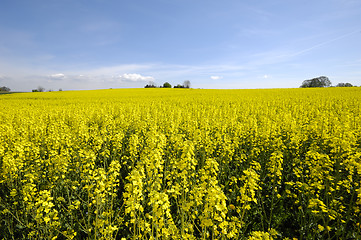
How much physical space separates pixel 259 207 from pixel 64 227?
489cm

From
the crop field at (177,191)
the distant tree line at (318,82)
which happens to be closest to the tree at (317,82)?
the distant tree line at (318,82)

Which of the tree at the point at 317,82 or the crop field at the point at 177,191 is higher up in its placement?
the tree at the point at 317,82

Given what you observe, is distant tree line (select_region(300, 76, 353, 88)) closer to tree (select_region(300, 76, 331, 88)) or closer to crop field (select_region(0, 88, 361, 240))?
tree (select_region(300, 76, 331, 88))

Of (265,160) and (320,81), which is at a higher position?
(320,81)

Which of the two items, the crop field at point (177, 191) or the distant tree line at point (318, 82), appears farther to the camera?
the distant tree line at point (318, 82)

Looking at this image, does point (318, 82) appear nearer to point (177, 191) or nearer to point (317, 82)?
point (317, 82)

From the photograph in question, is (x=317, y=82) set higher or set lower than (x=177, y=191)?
higher

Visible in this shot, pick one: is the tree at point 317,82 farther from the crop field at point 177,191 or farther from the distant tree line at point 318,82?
the crop field at point 177,191

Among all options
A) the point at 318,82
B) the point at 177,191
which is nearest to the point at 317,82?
the point at 318,82

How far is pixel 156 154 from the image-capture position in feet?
10.3

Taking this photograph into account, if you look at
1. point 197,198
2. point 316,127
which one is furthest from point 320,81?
point 197,198

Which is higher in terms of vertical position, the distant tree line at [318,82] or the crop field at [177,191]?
the distant tree line at [318,82]

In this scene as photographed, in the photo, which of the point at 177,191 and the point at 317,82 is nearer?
the point at 177,191

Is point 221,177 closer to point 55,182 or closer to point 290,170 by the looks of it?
point 290,170
